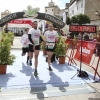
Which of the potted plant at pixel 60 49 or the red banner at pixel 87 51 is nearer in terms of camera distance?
the red banner at pixel 87 51

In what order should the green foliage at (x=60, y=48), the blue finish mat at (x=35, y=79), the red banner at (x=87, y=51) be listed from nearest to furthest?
1. the blue finish mat at (x=35, y=79)
2. the red banner at (x=87, y=51)
3. the green foliage at (x=60, y=48)

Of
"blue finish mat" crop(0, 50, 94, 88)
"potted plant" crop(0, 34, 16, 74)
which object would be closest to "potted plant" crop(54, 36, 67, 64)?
"blue finish mat" crop(0, 50, 94, 88)

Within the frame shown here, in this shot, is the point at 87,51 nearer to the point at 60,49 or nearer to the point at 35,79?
the point at 35,79

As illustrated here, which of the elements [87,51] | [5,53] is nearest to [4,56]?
[5,53]

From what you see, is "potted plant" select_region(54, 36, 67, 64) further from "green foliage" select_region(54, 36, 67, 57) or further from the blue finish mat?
the blue finish mat

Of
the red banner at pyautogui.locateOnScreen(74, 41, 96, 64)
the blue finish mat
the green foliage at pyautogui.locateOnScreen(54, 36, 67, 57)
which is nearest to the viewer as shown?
the blue finish mat

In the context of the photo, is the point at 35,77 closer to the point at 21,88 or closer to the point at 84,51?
the point at 21,88

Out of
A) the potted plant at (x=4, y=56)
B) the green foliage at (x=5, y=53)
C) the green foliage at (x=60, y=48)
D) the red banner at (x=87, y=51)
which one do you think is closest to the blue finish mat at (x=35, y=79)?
the potted plant at (x=4, y=56)

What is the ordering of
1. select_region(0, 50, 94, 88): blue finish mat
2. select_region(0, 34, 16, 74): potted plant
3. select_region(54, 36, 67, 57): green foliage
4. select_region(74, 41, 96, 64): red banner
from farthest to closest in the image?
select_region(54, 36, 67, 57): green foliage, select_region(0, 34, 16, 74): potted plant, select_region(74, 41, 96, 64): red banner, select_region(0, 50, 94, 88): blue finish mat

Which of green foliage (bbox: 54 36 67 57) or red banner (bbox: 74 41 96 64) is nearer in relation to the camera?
red banner (bbox: 74 41 96 64)

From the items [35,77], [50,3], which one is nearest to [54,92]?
[35,77]

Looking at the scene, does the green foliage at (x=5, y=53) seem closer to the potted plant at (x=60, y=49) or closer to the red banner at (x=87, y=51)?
the red banner at (x=87, y=51)

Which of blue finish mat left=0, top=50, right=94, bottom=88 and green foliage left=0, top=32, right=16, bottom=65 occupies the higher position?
green foliage left=0, top=32, right=16, bottom=65

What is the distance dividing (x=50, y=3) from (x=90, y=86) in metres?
104
